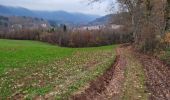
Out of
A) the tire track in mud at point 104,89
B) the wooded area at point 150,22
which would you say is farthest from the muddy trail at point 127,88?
the wooded area at point 150,22

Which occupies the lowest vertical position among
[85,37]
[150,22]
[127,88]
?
[85,37]

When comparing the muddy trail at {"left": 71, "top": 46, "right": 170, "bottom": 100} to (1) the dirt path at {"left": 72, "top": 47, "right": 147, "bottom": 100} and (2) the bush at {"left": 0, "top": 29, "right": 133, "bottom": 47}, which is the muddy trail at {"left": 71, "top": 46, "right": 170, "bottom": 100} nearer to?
(1) the dirt path at {"left": 72, "top": 47, "right": 147, "bottom": 100}

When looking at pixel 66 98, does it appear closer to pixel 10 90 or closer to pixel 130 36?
pixel 10 90

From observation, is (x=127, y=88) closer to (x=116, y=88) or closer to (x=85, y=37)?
(x=116, y=88)

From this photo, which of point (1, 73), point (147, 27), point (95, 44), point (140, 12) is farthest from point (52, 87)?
point (95, 44)

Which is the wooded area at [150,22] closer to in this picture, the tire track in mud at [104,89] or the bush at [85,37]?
the tire track in mud at [104,89]

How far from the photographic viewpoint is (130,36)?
93.5m

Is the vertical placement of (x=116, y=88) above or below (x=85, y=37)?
above

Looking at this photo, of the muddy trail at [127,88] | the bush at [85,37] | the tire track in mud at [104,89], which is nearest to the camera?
the tire track in mud at [104,89]

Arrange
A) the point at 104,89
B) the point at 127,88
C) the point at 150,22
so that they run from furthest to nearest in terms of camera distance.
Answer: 1. the point at 150,22
2. the point at 127,88
3. the point at 104,89

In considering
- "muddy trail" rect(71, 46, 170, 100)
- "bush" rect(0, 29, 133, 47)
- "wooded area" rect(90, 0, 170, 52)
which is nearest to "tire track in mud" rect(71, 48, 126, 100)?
"muddy trail" rect(71, 46, 170, 100)

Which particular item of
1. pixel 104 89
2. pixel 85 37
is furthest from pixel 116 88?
A: pixel 85 37

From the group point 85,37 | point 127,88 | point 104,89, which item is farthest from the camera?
point 85,37

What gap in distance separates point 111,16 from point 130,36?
1919cm
